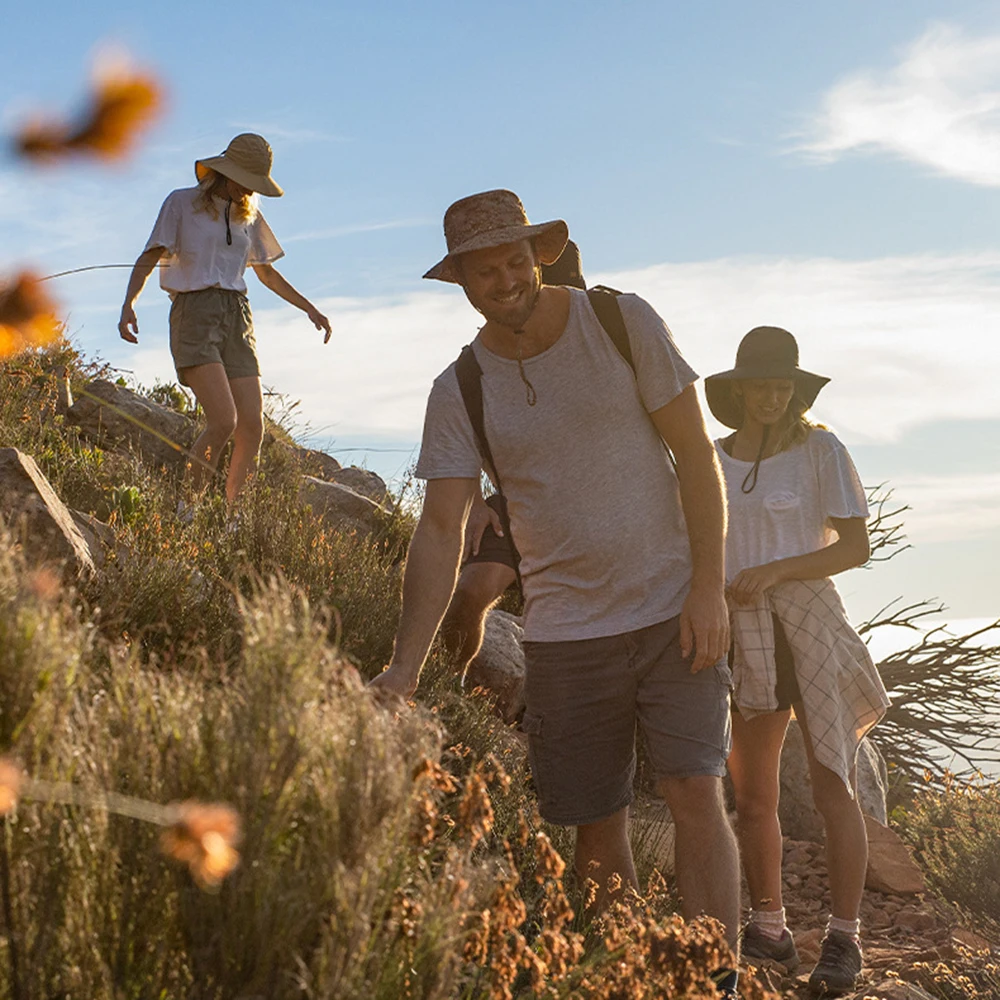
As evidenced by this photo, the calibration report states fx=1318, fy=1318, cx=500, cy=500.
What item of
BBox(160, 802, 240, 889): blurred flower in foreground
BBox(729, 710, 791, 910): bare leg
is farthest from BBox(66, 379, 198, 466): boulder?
BBox(160, 802, 240, 889): blurred flower in foreground

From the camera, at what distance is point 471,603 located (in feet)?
17.6

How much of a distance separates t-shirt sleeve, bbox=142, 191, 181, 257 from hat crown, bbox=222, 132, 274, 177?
16.4 inches

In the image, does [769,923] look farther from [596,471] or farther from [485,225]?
[485,225]

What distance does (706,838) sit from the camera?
351 cm

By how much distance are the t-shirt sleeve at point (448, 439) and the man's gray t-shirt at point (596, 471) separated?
0.01 meters

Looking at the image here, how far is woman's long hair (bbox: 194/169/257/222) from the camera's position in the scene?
25.1ft

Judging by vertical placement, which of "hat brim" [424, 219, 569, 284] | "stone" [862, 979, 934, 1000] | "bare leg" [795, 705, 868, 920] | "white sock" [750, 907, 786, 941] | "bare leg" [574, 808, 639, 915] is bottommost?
"stone" [862, 979, 934, 1000]

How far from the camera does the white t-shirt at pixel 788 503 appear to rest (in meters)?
4.64

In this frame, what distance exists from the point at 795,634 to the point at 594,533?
133 centimetres

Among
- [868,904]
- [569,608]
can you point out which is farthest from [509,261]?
[868,904]

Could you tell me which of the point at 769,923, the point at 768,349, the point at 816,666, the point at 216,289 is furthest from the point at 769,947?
the point at 216,289

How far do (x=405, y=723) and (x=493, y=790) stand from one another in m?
3.13

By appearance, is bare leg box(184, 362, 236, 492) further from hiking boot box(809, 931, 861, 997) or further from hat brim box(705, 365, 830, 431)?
hiking boot box(809, 931, 861, 997)

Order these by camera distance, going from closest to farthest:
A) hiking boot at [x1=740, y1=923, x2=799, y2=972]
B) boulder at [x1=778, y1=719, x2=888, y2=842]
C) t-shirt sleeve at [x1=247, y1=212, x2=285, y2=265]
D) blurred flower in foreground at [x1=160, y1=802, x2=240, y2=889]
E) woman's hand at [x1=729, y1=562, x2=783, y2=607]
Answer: blurred flower in foreground at [x1=160, y1=802, x2=240, y2=889] → woman's hand at [x1=729, y1=562, x2=783, y2=607] → hiking boot at [x1=740, y1=923, x2=799, y2=972] → boulder at [x1=778, y1=719, x2=888, y2=842] → t-shirt sleeve at [x1=247, y1=212, x2=285, y2=265]
